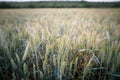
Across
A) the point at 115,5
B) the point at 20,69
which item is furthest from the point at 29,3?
the point at 20,69

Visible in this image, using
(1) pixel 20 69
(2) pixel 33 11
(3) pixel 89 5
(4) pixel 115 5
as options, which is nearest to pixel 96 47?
(1) pixel 20 69

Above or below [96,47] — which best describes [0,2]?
above

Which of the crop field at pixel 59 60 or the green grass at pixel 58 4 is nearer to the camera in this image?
the crop field at pixel 59 60

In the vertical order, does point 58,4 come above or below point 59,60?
above

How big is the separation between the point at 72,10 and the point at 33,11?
0.34 metres

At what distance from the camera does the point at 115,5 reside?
1150mm

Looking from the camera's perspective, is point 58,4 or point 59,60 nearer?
point 59,60

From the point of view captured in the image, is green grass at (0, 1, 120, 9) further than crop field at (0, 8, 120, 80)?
Yes

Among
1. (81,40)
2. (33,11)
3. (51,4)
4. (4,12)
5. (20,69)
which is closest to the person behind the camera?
(20,69)

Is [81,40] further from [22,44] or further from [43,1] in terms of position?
[43,1]

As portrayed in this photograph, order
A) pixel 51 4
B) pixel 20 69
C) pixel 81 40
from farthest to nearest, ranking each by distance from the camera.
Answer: pixel 51 4, pixel 81 40, pixel 20 69

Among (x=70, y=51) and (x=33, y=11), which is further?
(x=33, y=11)

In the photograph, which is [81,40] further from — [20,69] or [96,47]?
[20,69]

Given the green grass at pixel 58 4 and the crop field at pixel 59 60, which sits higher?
the green grass at pixel 58 4
